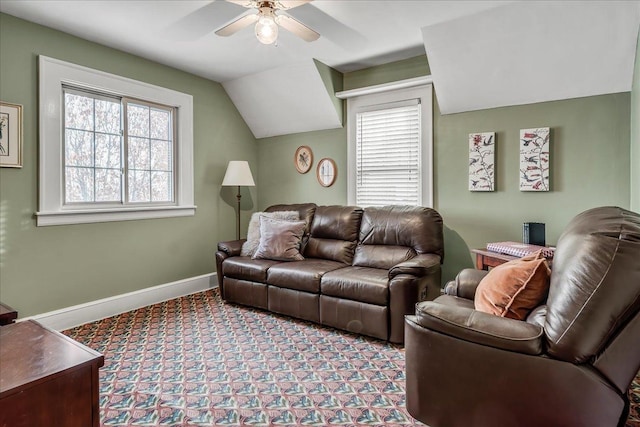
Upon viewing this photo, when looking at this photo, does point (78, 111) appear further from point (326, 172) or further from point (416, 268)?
point (416, 268)

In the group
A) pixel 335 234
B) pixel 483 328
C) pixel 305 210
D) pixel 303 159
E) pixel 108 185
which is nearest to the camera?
pixel 483 328

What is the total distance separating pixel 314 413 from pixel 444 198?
2.62 m

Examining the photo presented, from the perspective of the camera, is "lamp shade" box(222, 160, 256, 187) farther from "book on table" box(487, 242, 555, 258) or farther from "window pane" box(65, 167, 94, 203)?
"book on table" box(487, 242, 555, 258)

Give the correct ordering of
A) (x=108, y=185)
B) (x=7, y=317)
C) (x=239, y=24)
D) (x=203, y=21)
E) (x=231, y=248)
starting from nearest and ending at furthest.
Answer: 1. (x=7, y=317)
2. (x=239, y=24)
3. (x=203, y=21)
4. (x=108, y=185)
5. (x=231, y=248)

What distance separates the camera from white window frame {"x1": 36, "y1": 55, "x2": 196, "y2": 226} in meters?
3.11

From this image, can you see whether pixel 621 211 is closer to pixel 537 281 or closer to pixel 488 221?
pixel 537 281

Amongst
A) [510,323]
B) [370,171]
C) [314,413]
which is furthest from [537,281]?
[370,171]

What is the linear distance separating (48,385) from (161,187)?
10.1ft

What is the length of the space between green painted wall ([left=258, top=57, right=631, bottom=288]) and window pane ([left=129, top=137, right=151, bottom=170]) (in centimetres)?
244

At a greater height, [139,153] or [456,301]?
[139,153]

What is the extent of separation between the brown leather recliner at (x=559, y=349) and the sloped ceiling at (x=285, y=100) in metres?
3.15

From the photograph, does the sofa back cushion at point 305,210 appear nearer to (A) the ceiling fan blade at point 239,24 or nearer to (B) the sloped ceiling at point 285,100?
(B) the sloped ceiling at point 285,100

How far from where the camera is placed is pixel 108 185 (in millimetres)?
3670

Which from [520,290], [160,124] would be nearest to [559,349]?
[520,290]
